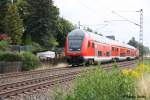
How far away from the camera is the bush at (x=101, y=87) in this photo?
34.5 ft

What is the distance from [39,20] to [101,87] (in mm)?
68087

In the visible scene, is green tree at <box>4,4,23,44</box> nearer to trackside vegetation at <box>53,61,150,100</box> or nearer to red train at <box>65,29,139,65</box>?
red train at <box>65,29,139,65</box>

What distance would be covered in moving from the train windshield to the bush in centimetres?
2715

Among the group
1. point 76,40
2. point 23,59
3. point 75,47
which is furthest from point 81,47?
point 23,59

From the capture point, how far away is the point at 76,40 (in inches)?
1561

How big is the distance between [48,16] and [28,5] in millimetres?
3828

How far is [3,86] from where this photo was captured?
18781 mm

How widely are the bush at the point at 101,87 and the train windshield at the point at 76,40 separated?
27153 millimetres

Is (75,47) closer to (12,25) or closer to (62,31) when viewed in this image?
(12,25)

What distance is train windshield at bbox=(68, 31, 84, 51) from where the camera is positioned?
39.4 metres

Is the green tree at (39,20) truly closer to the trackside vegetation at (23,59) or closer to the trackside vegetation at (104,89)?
the trackside vegetation at (23,59)

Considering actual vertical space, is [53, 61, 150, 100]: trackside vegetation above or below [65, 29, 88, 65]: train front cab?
below

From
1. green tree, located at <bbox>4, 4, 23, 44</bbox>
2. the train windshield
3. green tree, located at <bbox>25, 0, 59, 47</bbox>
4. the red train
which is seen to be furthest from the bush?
green tree, located at <bbox>25, 0, 59, 47</bbox>

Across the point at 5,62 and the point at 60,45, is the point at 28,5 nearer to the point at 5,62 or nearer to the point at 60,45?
the point at 60,45
